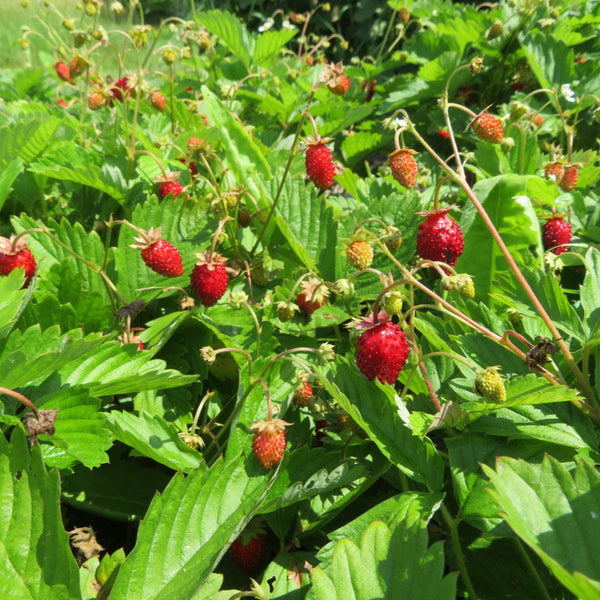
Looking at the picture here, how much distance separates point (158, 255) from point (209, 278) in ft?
0.37

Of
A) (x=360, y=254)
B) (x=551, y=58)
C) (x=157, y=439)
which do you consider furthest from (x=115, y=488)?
(x=551, y=58)

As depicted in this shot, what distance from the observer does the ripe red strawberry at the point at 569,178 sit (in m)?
1.66

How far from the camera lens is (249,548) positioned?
110 centimetres

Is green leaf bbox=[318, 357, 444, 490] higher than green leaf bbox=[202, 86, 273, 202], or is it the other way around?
green leaf bbox=[202, 86, 273, 202]

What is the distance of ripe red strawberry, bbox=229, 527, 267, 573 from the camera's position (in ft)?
3.61

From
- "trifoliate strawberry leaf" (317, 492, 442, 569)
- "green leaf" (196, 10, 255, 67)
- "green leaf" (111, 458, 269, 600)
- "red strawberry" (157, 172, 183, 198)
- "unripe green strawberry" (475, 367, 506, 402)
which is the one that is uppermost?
"green leaf" (196, 10, 255, 67)

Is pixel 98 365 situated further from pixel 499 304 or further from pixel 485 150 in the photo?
pixel 485 150

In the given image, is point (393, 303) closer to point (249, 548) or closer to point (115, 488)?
Answer: point (249, 548)

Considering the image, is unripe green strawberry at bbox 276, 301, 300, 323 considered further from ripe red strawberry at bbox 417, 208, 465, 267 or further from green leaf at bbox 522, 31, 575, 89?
green leaf at bbox 522, 31, 575, 89

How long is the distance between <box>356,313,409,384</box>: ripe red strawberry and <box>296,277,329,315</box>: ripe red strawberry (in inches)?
7.8

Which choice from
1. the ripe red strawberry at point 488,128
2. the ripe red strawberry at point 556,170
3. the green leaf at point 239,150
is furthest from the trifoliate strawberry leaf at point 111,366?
the ripe red strawberry at point 556,170

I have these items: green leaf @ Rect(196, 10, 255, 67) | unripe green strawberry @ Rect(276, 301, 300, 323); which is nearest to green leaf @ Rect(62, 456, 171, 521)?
unripe green strawberry @ Rect(276, 301, 300, 323)

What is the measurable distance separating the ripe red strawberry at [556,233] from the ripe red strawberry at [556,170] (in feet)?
0.55

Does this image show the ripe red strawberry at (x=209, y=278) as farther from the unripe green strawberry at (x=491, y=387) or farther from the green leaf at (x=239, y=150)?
the unripe green strawberry at (x=491, y=387)
